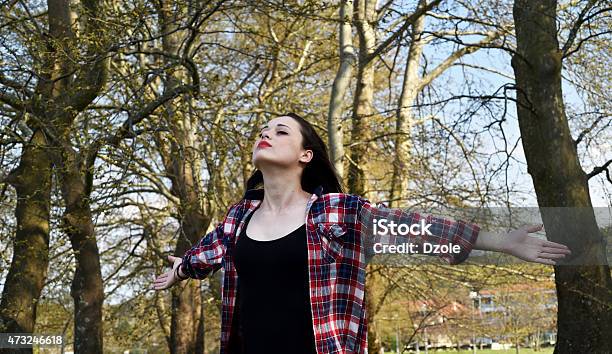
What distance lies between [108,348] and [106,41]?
1547 centimetres

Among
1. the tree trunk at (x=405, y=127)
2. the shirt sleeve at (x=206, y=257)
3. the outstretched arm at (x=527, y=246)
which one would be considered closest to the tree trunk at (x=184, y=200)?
the tree trunk at (x=405, y=127)

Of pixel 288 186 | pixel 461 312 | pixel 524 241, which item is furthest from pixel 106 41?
pixel 461 312

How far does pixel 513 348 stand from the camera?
4834 cm

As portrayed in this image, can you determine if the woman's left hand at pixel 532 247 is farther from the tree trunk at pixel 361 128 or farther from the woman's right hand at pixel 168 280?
the tree trunk at pixel 361 128

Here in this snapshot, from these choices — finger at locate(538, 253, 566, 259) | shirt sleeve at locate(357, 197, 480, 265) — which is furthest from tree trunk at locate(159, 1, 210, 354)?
finger at locate(538, 253, 566, 259)

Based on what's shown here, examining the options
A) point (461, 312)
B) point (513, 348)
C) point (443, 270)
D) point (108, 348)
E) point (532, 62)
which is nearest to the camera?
point (532, 62)

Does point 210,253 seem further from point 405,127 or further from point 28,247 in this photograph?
point 405,127

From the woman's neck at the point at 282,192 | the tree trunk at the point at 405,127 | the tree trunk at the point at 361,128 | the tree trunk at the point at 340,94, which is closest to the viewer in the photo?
the woman's neck at the point at 282,192

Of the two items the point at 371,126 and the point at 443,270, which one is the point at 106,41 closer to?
the point at 371,126

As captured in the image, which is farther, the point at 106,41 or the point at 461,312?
the point at 461,312

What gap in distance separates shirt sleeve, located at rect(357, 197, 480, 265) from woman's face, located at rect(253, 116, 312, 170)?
327mm

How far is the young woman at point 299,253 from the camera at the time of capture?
273 centimetres

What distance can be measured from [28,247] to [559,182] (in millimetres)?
5585

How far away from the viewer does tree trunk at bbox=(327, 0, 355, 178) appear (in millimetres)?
9695
